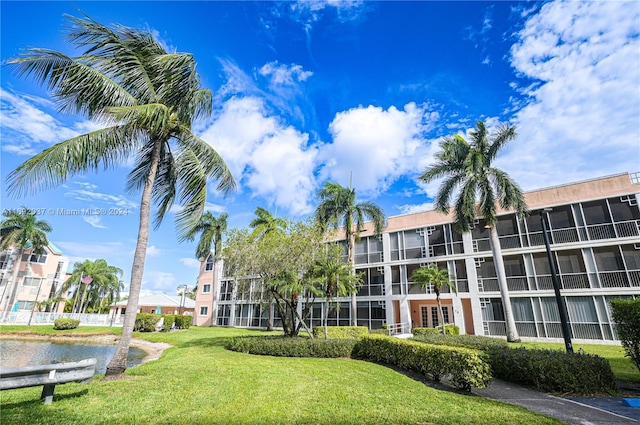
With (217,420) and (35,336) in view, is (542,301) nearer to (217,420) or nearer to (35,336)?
(217,420)

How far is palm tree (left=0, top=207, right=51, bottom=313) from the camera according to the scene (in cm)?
3709

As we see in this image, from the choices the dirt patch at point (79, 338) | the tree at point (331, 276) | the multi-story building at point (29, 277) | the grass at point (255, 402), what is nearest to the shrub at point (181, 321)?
the dirt patch at point (79, 338)

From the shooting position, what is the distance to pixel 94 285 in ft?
187

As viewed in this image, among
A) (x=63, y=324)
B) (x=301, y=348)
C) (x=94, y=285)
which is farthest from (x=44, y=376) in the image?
(x=94, y=285)

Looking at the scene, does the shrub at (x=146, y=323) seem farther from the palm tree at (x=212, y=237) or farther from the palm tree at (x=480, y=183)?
the palm tree at (x=480, y=183)

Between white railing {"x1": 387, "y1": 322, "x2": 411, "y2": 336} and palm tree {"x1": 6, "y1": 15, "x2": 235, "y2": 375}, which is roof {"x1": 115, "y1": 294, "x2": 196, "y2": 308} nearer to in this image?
white railing {"x1": 387, "y1": 322, "x2": 411, "y2": 336}

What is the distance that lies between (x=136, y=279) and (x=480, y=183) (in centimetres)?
1984

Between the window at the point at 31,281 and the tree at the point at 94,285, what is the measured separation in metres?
4.93

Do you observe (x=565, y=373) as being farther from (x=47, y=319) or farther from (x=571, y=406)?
(x=47, y=319)

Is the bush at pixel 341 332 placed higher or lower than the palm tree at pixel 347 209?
lower

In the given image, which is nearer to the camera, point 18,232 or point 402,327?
point 402,327

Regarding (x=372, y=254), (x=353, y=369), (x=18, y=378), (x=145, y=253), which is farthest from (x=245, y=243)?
(x=372, y=254)

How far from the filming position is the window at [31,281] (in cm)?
4282

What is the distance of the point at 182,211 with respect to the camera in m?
10.7
